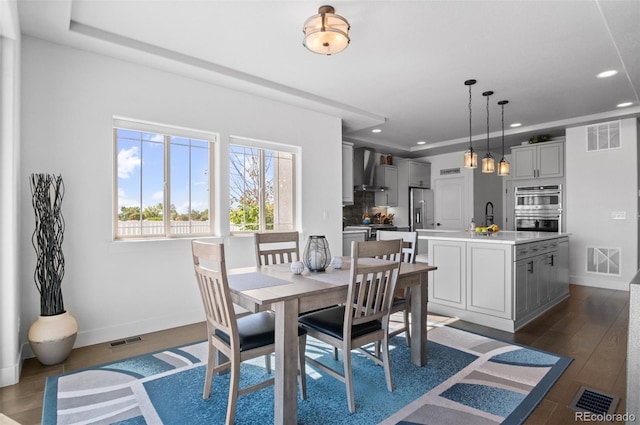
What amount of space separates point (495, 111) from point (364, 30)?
10.1ft

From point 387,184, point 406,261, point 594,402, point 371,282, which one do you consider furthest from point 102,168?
point 387,184

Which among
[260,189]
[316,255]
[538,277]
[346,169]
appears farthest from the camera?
[346,169]

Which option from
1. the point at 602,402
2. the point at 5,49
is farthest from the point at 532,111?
the point at 5,49

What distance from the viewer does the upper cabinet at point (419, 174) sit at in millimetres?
7656

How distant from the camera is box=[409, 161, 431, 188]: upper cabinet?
301 inches

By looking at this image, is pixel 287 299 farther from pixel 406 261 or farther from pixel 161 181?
pixel 161 181

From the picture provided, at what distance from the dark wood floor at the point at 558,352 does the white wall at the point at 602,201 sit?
3.88 ft

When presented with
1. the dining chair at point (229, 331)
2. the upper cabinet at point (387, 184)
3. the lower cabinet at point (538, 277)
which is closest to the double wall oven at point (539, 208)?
the lower cabinet at point (538, 277)

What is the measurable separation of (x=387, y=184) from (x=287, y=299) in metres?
5.91

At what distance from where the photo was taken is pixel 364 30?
2766 millimetres

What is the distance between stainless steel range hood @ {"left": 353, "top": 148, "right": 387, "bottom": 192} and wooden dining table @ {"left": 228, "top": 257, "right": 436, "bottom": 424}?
415cm

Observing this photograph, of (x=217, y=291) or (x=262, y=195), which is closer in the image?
(x=217, y=291)

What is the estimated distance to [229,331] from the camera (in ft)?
5.90

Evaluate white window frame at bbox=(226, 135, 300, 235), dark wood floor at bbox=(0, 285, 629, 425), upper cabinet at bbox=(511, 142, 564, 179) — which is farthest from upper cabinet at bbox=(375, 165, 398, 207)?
dark wood floor at bbox=(0, 285, 629, 425)
